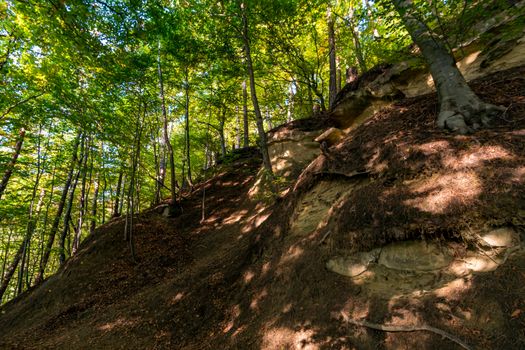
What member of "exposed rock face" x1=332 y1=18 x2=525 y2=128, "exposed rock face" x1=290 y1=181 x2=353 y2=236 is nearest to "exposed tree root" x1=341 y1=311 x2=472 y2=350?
"exposed rock face" x1=290 y1=181 x2=353 y2=236

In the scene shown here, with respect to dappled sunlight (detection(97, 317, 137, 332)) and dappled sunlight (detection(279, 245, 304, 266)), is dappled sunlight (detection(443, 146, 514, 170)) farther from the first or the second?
dappled sunlight (detection(97, 317, 137, 332))

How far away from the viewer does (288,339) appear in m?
3.98

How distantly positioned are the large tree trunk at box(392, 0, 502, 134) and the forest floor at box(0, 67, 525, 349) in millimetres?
271

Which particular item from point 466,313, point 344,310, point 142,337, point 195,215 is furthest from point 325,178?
point 195,215

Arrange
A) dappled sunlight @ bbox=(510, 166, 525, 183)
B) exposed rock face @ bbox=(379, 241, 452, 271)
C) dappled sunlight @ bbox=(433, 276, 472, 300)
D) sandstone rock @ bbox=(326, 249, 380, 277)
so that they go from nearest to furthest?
1. dappled sunlight @ bbox=(433, 276, 472, 300)
2. dappled sunlight @ bbox=(510, 166, 525, 183)
3. exposed rock face @ bbox=(379, 241, 452, 271)
4. sandstone rock @ bbox=(326, 249, 380, 277)

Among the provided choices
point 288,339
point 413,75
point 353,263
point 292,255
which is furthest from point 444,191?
point 413,75

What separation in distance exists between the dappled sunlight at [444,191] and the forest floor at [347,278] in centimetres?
2

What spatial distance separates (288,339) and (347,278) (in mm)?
1406

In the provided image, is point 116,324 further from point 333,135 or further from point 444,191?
point 333,135

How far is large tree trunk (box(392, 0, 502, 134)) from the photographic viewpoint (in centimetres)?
459

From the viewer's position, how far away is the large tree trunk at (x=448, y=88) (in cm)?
459

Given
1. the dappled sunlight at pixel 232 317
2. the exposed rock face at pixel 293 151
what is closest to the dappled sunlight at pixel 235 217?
the exposed rock face at pixel 293 151

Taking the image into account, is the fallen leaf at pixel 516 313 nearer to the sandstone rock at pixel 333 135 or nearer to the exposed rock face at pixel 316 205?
the exposed rock face at pixel 316 205

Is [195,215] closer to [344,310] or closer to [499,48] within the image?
[344,310]
